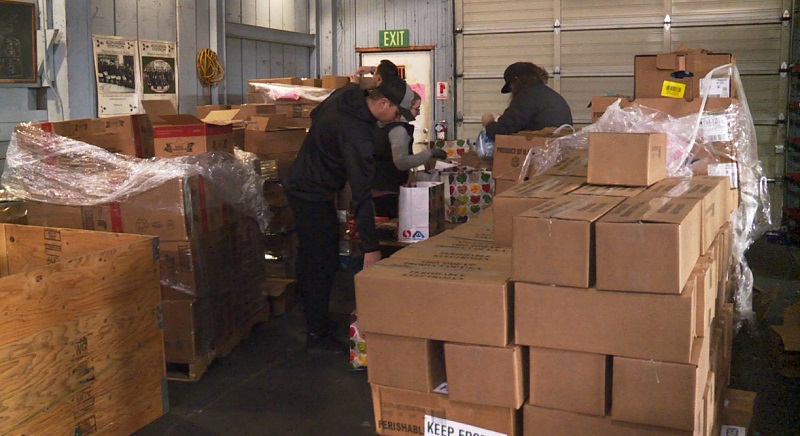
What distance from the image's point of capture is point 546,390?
211cm

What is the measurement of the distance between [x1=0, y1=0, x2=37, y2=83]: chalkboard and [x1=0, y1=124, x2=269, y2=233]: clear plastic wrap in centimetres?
191

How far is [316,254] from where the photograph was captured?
448cm

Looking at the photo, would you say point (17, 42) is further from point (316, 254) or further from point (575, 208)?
point (575, 208)

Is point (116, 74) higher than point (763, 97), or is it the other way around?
point (116, 74)

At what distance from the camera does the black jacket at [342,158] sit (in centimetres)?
409

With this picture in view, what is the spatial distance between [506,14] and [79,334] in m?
5.88

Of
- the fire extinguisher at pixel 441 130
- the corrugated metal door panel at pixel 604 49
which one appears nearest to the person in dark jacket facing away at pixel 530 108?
the corrugated metal door panel at pixel 604 49

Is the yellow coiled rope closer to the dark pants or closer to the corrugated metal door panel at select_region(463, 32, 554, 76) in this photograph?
the corrugated metal door panel at select_region(463, 32, 554, 76)

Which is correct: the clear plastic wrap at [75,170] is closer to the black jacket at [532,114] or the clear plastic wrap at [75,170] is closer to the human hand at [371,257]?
the human hand at [371,257]

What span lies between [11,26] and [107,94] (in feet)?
4.05

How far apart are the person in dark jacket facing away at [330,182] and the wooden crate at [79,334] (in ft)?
3.87

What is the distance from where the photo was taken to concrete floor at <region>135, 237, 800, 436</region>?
3561 mm

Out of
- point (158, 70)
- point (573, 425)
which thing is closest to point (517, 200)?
point (573, 425)

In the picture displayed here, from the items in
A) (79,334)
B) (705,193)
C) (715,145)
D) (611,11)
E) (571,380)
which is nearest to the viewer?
(571,380)
